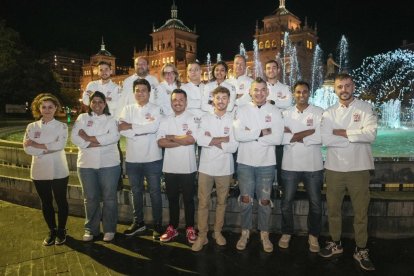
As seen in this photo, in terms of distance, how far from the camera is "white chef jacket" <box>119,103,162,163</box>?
565cm

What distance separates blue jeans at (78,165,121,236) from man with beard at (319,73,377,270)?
329cm

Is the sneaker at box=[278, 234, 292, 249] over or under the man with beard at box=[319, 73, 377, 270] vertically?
under

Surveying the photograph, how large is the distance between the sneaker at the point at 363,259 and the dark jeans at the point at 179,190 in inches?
96.6

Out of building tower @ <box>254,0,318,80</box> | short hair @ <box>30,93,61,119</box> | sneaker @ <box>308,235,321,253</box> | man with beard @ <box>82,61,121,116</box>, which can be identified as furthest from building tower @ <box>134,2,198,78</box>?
sneaker @ <box>308,235,321,253</box>

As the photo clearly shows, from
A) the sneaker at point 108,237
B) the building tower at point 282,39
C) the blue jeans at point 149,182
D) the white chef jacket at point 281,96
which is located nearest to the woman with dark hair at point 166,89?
the blue jeans at point 149,182

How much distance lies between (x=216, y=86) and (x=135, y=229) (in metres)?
2.85

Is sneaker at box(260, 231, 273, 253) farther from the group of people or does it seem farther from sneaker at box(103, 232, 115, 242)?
sneaker at box(103, 232, 115, 242)

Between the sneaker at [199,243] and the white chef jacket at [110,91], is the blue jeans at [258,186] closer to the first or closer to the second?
the sneaker at [199,243]

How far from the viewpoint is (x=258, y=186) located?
17.4ft

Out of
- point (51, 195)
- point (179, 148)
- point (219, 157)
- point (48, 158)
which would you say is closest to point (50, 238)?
point (51, 195)

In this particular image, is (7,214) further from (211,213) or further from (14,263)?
(211,213)

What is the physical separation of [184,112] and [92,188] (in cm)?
191

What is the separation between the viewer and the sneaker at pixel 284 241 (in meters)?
5.36

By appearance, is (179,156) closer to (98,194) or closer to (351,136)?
(98,194)
